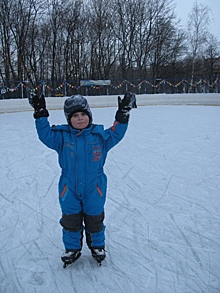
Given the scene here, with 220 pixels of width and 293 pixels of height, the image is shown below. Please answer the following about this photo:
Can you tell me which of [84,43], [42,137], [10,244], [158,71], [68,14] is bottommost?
[10,244]

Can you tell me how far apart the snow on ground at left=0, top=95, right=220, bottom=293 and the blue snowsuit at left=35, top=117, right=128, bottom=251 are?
39 cm

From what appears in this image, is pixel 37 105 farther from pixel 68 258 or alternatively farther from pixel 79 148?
pixel 68 258

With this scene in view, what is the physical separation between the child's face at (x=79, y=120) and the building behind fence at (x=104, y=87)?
1442cm

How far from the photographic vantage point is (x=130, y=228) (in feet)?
7.98

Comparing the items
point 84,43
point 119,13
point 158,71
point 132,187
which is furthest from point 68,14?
point 132,187

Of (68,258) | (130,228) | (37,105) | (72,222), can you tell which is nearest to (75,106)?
(37,105)

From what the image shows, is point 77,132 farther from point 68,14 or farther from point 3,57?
point 68,14

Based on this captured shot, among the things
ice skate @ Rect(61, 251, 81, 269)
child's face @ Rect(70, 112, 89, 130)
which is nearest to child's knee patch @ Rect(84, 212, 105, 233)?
ice skate @ Rect(61, 251, 81, 269)

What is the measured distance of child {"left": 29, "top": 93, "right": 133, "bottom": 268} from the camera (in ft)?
5.51

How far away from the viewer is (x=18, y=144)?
232 inches

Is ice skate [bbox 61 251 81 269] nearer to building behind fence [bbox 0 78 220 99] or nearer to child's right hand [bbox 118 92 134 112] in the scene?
child's right hand [bbox 118 92 134 112]

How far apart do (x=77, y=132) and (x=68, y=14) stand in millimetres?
25061

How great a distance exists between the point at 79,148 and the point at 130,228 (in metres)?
1.09

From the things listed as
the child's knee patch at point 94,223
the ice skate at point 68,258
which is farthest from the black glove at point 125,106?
the ice skate at point 68,258
